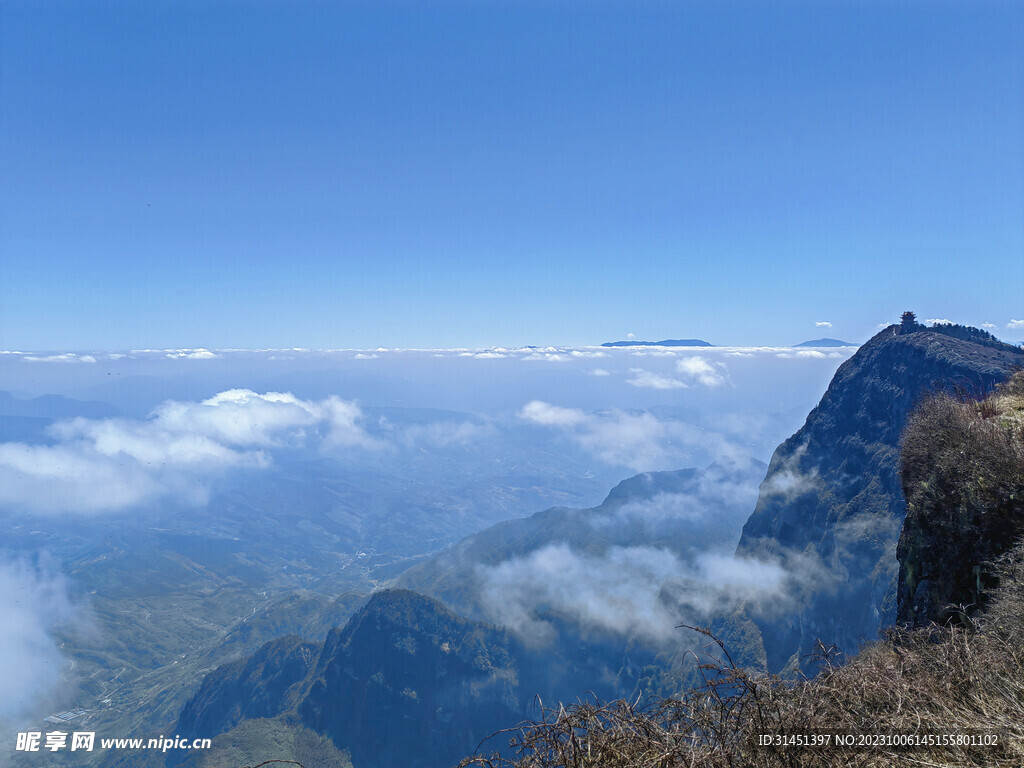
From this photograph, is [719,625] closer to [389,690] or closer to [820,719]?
[389,690]

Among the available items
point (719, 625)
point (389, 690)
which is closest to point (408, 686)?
point (389, 690)

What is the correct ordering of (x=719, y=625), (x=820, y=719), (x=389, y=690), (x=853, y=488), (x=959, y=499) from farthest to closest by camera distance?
(x=389, y=690)
(x=719, y=625)
(x=853, y=488)
(x=959, y=499)
(x=820, y=719)

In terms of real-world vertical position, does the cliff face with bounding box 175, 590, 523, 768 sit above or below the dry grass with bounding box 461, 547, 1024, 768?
below

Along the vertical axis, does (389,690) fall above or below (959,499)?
below

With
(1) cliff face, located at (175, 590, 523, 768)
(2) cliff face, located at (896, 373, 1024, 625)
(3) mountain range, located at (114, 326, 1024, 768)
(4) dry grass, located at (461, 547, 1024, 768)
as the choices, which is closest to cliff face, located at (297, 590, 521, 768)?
(1) cliff face, located at (175, 590, 523, 768)

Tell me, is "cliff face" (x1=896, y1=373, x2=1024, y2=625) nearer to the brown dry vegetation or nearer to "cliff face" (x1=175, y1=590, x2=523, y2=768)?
the brown dry vegetation
